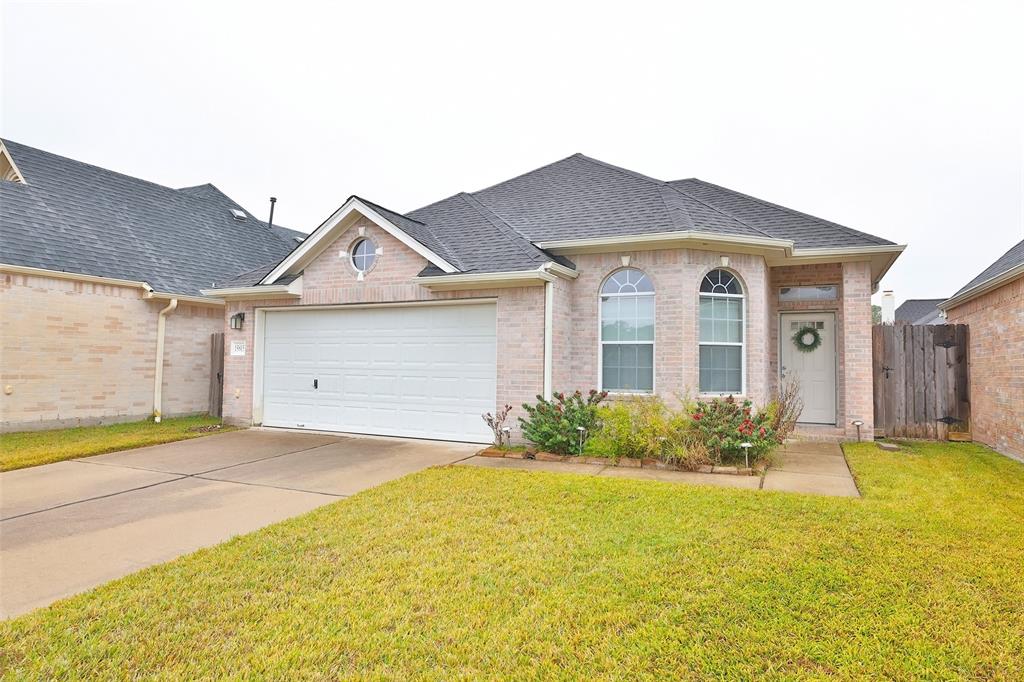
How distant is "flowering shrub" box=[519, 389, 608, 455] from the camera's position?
26.5 ft

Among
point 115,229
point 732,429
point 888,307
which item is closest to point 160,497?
point 732,429

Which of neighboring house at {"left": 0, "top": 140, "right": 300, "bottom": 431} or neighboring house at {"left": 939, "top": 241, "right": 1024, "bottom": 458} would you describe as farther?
neighboring house at {"left": 0, "top": 140, "right": 300, "bottom": 431}

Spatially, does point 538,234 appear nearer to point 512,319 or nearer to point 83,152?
point 512,319


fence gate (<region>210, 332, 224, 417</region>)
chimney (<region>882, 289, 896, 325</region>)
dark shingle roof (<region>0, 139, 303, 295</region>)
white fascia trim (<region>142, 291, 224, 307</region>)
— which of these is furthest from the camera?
chimney (<region>882, 289, 896, 325</region>)

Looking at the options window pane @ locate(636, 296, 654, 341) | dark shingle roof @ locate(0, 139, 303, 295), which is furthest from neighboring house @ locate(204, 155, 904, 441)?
dark shingle roof @ locate(0, 139, 303, 295)

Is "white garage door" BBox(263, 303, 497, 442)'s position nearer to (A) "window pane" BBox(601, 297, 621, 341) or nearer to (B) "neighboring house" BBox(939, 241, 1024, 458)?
(A) "window pane" BBox(601, 297, 621, 341)

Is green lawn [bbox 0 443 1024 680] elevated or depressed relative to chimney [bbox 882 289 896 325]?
depressed

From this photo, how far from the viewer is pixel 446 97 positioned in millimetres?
15875

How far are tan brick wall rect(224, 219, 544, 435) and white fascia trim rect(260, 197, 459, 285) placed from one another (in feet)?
0.81

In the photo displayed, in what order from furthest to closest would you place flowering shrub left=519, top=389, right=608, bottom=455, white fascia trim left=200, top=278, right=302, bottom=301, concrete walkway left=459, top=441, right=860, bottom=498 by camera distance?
white fascia trim left=200, top=278, right=302, bottom=301 → flowering shrub left=519, top=389, right=608, bottom=455 → concrete walkway left=459, top=441, right=860, bottom=498

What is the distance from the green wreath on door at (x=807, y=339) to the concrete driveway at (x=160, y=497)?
24.1 feet

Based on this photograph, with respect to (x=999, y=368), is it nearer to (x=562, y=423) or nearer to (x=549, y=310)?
(x=562, y=423)

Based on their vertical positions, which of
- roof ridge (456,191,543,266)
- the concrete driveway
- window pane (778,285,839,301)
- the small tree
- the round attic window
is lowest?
the concrete driveway

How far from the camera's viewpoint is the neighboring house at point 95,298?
10164 millimetres
